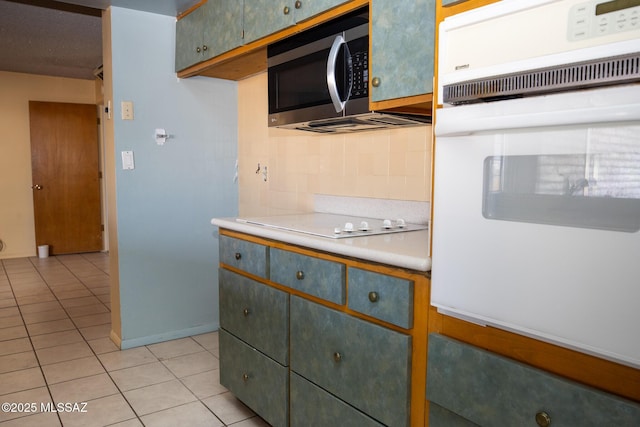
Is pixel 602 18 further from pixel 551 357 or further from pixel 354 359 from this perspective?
pixel 354 359

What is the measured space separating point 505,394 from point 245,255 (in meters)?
1.29

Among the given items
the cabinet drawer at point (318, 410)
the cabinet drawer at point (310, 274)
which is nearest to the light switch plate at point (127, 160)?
the cabinet drawer at point (310, 274)

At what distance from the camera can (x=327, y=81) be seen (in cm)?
189

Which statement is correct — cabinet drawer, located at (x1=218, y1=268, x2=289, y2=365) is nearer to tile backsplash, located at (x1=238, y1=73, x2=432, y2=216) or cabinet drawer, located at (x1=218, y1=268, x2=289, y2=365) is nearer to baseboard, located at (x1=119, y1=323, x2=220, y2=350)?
tile backsplash, located at (x1=238, y1=73, x2=432, y2=216)

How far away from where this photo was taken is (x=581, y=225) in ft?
3.07

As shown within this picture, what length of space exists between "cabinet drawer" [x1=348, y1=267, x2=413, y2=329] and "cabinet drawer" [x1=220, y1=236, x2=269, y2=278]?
0.55 m

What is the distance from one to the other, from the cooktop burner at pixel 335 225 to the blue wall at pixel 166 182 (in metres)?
1.18

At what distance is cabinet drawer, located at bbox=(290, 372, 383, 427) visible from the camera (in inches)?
61.0

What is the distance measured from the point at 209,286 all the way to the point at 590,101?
298cm

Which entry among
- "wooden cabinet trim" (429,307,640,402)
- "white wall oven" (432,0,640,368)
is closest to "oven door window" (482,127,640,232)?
"white wall oven" (432,0,640,368)

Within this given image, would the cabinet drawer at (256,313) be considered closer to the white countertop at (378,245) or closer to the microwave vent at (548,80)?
the white countertop at (378,245)

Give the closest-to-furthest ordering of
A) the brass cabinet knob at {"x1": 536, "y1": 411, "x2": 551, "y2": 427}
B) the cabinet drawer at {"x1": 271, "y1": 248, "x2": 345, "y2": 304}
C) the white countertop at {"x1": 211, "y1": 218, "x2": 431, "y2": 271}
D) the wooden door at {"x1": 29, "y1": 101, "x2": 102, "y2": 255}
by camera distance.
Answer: the brass cabinet knob at {"x1": 536, "y1": 411, "x2": 551, "y2": 427} → the white countertop at {"x1": 211, "y1": 218, "x2": 431, "y2": 271} → the cabinet drawer at {"x1": 271, "y1": 248, "x2": 345, "y2": 304} → the wooden door at {"x1": 29, "y1": 101, "x2": 102, "y2": 255}

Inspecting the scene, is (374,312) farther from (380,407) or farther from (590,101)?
(590,101)

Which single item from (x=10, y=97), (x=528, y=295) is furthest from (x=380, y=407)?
(x=10, y=97)
